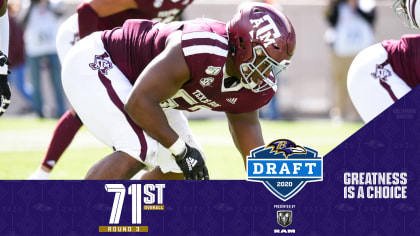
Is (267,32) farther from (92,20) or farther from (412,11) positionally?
(92,20)

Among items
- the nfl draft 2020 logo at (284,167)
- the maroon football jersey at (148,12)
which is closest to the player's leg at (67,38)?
the maroon football jersey at (148,12)

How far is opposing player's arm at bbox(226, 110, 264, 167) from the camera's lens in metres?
4.56

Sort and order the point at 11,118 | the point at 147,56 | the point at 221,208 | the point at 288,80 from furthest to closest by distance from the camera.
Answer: the point at 288,80 → the point at 11,118 → the point at 147,56 → the point at 221,208

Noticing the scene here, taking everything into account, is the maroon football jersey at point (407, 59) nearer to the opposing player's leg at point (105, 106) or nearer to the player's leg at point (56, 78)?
the opposing player's leg at point (105, 106)

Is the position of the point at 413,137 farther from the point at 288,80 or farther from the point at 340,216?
the point at 288,80

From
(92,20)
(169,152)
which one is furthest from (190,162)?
(92,20)

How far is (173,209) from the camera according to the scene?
3.57 metres

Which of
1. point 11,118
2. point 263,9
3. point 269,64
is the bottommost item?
point 11,118

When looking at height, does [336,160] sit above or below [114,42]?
below

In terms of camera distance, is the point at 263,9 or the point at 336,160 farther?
the point at 263,9

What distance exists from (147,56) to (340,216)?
1.41m

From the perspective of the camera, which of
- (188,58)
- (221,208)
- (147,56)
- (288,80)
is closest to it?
(221,208)

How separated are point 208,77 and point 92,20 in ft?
4.64

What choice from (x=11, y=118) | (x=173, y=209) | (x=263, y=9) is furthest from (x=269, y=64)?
(x=11, y=118)
